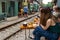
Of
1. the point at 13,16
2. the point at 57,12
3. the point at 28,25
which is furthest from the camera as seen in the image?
the point at 13,16

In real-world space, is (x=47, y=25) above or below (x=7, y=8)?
above

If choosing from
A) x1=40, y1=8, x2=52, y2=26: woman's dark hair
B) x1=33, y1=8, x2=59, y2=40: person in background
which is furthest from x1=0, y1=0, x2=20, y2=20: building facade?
x1=40, y1=8, x2=52, y2=26: woman's dark hair

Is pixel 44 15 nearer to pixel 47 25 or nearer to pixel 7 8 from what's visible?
pixel 47 25

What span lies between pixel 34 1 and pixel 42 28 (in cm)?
5180

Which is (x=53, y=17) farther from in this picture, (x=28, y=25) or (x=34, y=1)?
(x=34, y=1)

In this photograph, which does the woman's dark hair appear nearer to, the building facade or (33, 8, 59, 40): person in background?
(33, 8, 59, 40): person in background

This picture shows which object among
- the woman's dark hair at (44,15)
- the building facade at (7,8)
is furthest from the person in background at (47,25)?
the building facade at (7,8)

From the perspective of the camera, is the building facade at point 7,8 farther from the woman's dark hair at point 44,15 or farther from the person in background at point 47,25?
the woman's dark hair at point 44,15

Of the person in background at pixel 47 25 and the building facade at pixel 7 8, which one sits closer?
the person in background at pixel 47 25

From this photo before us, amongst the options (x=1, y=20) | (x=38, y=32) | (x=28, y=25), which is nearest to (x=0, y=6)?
(x=1, y=20)

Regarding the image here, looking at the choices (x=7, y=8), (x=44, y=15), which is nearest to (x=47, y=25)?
(x=44, y=15)

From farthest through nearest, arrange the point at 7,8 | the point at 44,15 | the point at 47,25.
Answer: the point at 7,8 < the point at 44,15 < the point at 47,25

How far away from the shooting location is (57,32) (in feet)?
24.6

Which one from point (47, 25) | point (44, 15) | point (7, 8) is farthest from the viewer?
point (7, 8)
